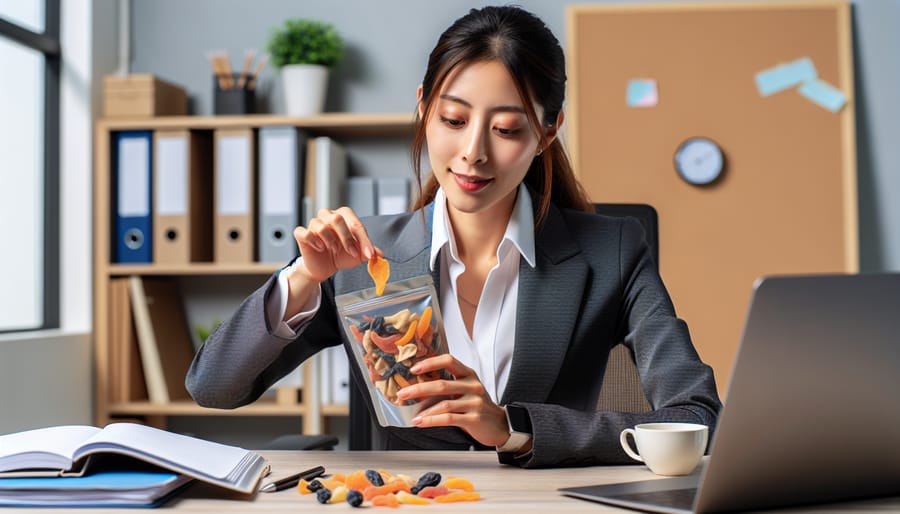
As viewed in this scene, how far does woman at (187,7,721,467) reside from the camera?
4.06ft

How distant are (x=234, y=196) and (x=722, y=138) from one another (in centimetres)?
142

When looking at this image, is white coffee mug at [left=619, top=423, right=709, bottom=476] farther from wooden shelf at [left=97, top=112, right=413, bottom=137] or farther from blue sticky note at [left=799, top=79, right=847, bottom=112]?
blue sticky note at [left=799, top=79, right=847, bottom=112]

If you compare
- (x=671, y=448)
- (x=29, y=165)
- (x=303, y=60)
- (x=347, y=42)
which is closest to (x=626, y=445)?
(x=671, y=448)

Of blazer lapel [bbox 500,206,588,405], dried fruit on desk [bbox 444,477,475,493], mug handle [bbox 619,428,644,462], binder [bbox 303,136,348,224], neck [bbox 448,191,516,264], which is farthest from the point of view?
binder [bbox 303,136,348,224]

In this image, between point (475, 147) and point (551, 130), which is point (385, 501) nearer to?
point (475, 147)

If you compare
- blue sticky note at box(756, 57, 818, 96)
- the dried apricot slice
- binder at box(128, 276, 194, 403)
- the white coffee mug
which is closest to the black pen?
the dried apricot slice

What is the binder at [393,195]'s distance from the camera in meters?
2.73

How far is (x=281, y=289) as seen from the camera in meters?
1.24

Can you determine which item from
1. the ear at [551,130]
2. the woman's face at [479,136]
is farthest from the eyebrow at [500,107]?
the ear at [551,130]

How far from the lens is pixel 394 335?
1.01 metres

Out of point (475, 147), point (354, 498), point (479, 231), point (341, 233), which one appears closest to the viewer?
point (354, 498)

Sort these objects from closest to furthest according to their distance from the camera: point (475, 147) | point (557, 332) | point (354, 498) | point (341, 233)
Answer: point (354, 498)
point (341, 233)
point (475, 147)
point (557, 332)

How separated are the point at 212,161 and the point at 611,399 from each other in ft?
5.69

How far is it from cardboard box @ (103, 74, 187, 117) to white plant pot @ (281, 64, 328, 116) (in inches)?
14.7
